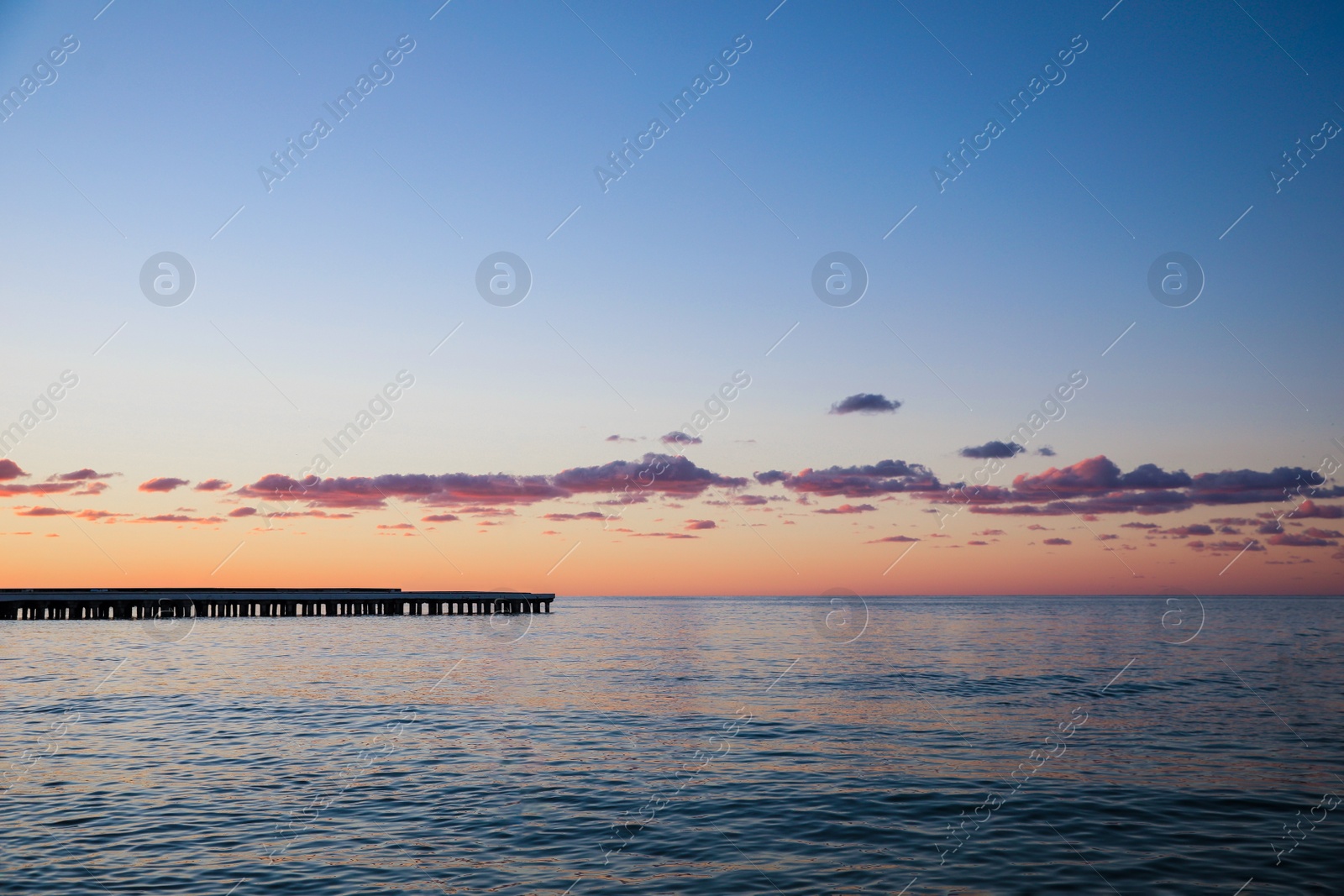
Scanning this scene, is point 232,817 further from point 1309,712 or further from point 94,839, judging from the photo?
point 1309,712

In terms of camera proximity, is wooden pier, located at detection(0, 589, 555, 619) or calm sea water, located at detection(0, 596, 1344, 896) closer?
calm sea water, located at detection(0, 596, 1344, 896)

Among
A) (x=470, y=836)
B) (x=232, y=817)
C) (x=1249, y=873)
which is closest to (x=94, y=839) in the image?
(x=232, y=817)

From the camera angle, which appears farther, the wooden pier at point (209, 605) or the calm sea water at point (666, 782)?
the wooden pier at point (209, 605)

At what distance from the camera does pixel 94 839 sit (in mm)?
13562

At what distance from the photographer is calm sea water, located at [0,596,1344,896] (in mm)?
12570

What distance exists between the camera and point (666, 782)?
17984 mm

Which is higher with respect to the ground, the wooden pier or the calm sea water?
the wooden pier

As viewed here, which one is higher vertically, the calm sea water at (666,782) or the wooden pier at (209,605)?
the wooden pier at (209,605)

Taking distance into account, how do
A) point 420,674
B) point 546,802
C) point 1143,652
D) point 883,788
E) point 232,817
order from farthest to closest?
point 1143,652, point 420,674, point 883,788, point 546,802, point 232,817

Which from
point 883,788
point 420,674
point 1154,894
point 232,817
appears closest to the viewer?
point 1154,894

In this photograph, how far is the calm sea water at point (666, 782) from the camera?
41.2 ft

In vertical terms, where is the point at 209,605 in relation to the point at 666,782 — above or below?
above

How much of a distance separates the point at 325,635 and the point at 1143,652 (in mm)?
54223

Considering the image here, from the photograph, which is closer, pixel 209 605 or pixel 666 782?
pixel 666 782
